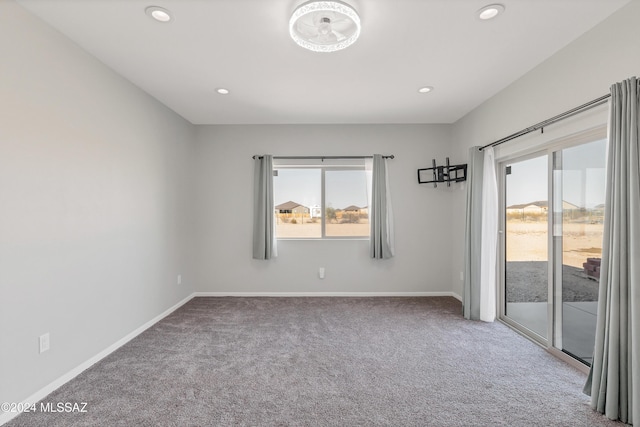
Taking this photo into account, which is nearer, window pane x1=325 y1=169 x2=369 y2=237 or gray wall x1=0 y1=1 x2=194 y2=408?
gray wall x1=0 y1=1 x2=194 y2=408

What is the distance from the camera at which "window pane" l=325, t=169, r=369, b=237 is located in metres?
4.45

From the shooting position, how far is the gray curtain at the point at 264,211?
4215 millimetres

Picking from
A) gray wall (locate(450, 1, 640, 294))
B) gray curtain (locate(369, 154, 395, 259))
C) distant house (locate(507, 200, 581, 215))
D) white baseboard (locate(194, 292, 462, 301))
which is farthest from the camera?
white baseboard (locate(194, 292, 462, 301))

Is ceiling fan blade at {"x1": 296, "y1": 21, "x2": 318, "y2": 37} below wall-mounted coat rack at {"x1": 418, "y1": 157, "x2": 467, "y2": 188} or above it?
above

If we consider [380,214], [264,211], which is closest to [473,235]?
[380,214]

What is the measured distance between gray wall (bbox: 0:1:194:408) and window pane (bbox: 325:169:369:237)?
236cm

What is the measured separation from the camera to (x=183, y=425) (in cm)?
173

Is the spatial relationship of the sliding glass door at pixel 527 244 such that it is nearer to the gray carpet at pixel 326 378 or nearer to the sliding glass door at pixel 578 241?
the sliding glass door at pixel 578 241

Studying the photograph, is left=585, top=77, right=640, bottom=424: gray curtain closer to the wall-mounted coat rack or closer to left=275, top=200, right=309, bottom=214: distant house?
the wall-mounted coat rack

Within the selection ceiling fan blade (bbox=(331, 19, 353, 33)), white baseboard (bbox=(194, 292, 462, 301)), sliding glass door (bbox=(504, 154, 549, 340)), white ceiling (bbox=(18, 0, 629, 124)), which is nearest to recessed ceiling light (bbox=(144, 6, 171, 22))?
white ceiling (bbox=(18, 0, 629, 124))

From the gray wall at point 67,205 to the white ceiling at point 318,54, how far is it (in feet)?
0.93

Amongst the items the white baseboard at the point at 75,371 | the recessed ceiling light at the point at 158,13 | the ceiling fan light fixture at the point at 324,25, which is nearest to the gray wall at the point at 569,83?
the ceiling fan light fixture at the point at 324,25

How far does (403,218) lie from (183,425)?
141 inches

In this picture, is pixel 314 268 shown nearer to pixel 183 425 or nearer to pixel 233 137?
pixel 233 137
